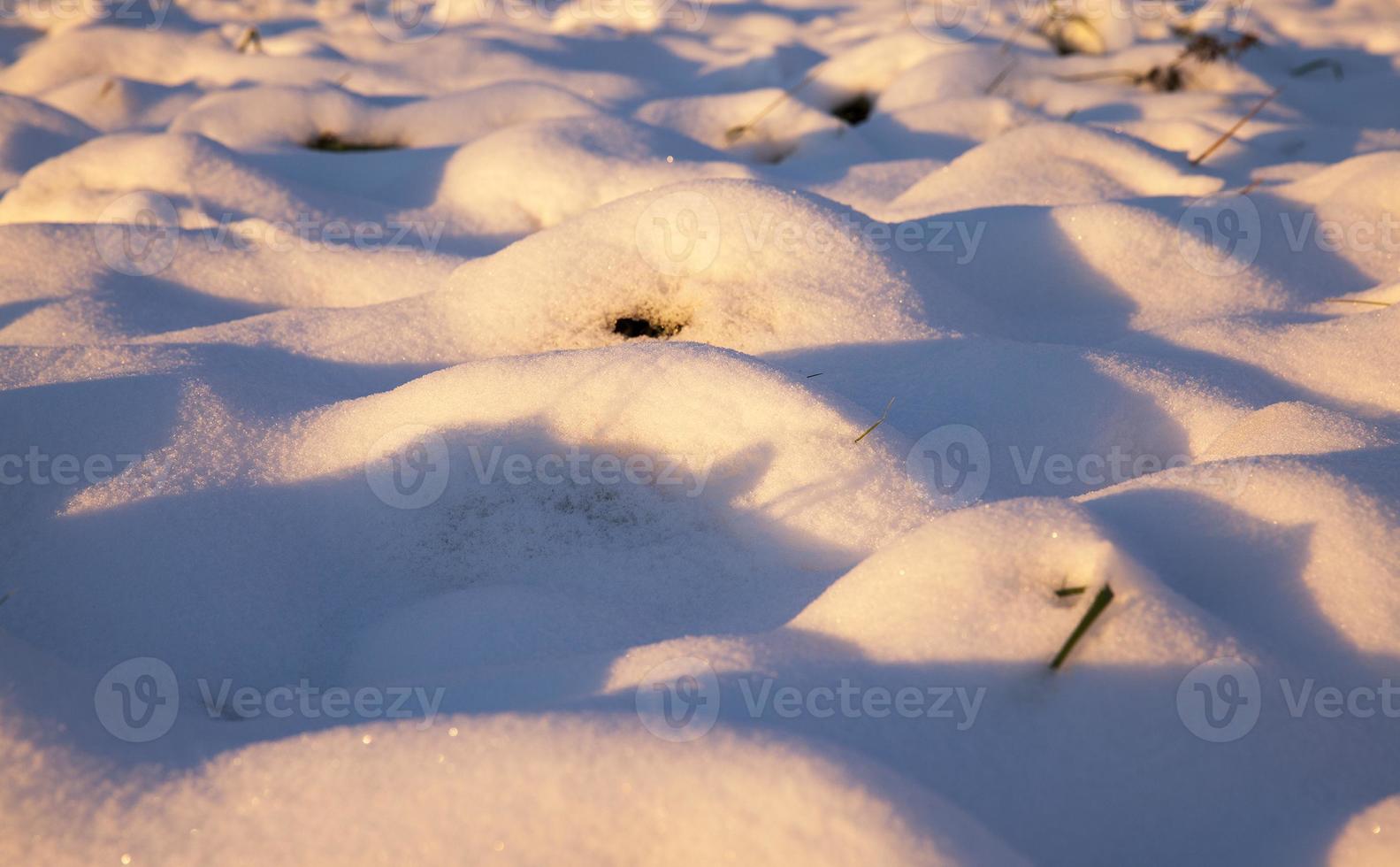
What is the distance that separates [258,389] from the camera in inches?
59.1

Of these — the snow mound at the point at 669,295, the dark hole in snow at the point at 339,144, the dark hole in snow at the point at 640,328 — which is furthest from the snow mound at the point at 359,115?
the dark hole in snow at the point at 640,328

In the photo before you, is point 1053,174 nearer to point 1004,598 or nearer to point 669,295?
point 669,295

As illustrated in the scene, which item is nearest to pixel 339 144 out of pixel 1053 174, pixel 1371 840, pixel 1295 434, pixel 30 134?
pixel 30 134

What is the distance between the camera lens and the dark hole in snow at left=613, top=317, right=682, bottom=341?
1.70 meters

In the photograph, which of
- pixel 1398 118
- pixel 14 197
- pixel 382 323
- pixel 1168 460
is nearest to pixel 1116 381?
pixel 1168 460

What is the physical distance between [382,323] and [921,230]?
1.14 meters

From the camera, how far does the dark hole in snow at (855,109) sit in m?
3.18

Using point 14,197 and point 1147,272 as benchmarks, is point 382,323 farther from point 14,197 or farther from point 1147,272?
point 1147,272

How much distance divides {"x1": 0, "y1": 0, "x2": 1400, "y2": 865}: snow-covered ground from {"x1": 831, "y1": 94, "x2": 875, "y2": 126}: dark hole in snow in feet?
2.33

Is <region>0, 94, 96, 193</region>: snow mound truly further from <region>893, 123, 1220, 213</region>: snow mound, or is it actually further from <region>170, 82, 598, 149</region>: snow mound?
<region>893, 123, 1220, 213</region>: snow mound

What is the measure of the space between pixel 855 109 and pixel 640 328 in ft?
6.23

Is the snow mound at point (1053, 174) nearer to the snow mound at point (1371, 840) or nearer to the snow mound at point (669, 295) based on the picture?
the snow mound at point (669, 295)

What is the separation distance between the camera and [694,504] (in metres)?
1.30

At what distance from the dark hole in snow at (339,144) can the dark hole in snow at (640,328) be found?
1480 mm
